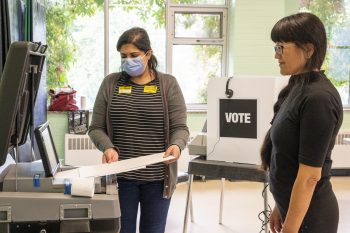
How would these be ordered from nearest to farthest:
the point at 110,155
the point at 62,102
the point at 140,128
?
the point at 110,155, the point at 140,128, the point at 62,102

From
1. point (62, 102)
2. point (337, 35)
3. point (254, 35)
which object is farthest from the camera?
A: point (337, 35)

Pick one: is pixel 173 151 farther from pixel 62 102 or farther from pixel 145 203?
pixel 62 102

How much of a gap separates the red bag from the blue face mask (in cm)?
274

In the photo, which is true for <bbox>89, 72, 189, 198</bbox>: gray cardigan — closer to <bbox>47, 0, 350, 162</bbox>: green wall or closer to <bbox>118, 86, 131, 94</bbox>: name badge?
<bbox>118, 86, 131, 94</bbox>: name badge

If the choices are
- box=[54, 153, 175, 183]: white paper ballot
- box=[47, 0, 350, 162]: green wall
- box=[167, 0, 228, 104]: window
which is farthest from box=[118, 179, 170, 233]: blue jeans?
box=[167, 0, 228, 104]: window

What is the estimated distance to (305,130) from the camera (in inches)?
48.4

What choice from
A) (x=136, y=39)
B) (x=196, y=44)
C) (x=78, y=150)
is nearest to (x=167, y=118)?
(x=136, y=39)

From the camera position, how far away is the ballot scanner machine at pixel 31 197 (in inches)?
45.7

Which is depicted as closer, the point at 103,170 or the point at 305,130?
the point at 305,130

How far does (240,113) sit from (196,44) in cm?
261

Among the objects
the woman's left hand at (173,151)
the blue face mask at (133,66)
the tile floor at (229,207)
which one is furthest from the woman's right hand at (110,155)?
the tile floor at (229,207)

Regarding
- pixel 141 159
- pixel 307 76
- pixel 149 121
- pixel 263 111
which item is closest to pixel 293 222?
pixel 307 76

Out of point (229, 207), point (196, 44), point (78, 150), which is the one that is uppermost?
point (196, 44)

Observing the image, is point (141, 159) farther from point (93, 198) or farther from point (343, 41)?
point (343, 41)
